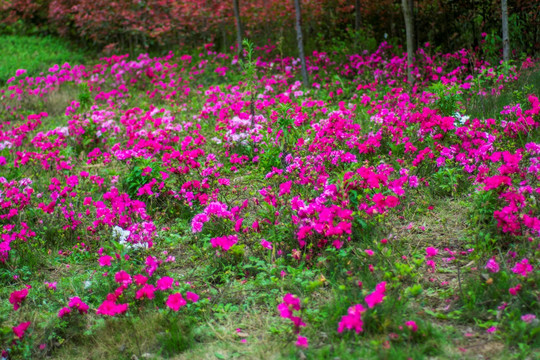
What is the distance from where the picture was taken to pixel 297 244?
Answer: 3725mm

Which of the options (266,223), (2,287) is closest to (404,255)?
(266,223)

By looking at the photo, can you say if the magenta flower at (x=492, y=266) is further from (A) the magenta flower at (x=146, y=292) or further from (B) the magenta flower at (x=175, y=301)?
(A) the magenta flower at (x=146, y=292)

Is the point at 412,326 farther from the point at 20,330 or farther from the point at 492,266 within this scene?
the point at 20,330

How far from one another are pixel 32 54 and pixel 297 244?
12.2 metres

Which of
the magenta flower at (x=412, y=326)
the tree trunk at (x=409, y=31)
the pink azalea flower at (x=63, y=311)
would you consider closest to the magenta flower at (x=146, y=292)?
the pink azalea flower at (x=63, y=311)

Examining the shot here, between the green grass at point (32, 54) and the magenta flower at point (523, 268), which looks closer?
the magenta flower at point (523, 268)

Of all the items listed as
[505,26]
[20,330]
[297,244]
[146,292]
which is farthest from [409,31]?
[20,330]

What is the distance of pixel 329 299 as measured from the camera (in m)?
3.19

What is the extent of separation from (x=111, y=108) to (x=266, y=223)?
5.42m

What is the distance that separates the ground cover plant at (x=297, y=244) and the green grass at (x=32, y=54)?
20.5ft

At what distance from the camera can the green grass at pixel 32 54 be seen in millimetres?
11867

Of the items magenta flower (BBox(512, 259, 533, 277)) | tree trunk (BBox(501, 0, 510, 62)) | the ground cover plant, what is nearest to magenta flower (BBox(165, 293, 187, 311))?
the ground cover plant

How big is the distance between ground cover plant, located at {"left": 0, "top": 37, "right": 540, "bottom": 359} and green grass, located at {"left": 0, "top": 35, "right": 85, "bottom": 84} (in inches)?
246

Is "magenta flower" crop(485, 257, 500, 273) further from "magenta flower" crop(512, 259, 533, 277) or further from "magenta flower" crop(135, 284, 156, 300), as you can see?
"magenta flower" crop(135, 284, 156, 300)
